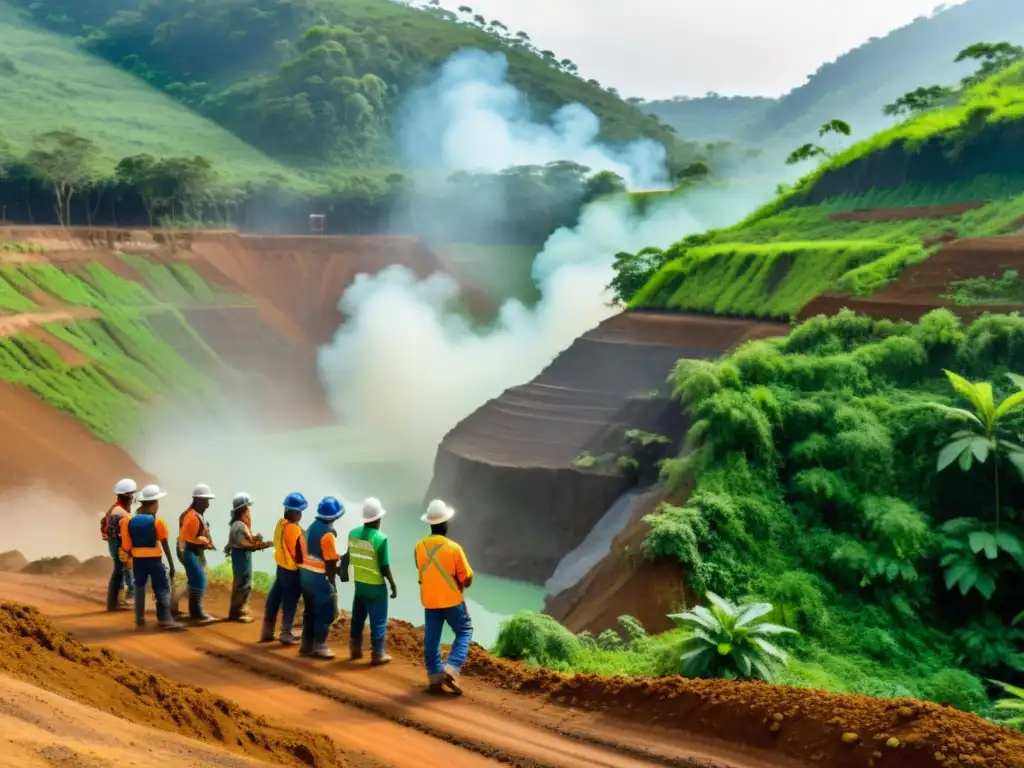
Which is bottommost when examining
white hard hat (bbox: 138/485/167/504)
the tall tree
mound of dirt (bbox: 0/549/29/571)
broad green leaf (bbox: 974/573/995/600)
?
mound of dirt (bbox: 0/549/29/571)

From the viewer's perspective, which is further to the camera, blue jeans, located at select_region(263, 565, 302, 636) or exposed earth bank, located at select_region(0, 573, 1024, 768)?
blue jeans, located at select_region(263, 565, 302, 636)

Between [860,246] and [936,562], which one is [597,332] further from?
[936,562]

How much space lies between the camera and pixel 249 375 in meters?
44.9

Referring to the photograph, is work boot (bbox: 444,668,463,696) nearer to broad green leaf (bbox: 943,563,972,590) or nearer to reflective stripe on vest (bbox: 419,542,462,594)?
reflective stripe on vest (bbox: 419,542,462,594)

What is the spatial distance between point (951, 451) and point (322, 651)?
30.2 ft

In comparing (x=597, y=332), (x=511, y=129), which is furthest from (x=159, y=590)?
(x=511, y=129)

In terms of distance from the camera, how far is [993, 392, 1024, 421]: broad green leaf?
541 inches

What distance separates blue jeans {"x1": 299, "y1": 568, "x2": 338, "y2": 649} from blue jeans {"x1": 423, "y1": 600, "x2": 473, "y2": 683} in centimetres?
143

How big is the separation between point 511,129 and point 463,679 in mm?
87747

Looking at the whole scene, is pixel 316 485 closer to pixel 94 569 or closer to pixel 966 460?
pixel 94 569

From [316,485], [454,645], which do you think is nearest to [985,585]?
[454,645]

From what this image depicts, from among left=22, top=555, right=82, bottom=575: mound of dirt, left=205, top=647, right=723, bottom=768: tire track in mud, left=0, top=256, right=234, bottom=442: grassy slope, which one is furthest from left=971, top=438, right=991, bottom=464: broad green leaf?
left=0, top=256, right=234, bottom=442: grassy slope

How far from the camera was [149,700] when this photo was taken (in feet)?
24.3

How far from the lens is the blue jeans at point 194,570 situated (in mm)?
11109
